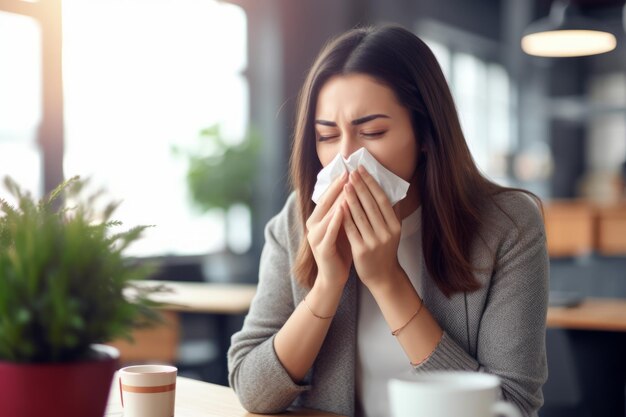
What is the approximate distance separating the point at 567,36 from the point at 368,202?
12.4 feet

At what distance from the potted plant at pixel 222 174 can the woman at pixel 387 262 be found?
13.8 feet

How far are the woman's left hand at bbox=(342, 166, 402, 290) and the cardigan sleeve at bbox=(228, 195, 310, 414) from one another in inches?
9.1

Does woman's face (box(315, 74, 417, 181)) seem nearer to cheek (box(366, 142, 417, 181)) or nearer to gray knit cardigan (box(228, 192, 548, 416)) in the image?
cheek (box(366, 142, 417, 181))

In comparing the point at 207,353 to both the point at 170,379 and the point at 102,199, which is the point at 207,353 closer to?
the point at 170,379

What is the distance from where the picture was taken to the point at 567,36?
4590 millimetres

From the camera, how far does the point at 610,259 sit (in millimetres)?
3646

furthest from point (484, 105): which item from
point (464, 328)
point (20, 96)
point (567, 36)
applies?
point (464, 328)

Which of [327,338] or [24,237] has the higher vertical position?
[24,237]

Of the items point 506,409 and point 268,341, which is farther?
point 268,341

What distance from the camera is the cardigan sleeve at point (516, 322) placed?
1.25 metres

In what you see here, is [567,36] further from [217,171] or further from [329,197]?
[329,197]

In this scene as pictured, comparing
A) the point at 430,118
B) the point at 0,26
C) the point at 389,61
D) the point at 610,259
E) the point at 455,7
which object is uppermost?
the point at 455,7

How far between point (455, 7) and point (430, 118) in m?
8.04

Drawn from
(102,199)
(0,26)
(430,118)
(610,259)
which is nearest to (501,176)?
(610,259)
